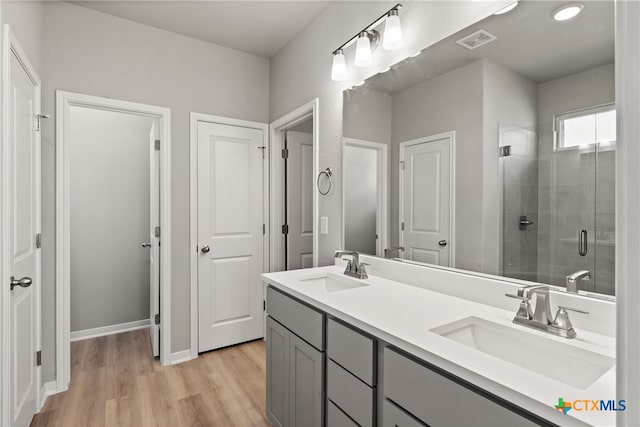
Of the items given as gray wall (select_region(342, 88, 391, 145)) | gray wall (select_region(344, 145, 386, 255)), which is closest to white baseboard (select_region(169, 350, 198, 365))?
gray wall (select_region(344, 145, 386, 255))

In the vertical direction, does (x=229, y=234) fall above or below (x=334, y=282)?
above

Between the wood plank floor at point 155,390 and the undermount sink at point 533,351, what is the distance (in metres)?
1.38

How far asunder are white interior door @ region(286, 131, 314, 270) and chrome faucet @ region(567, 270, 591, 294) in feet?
7.57

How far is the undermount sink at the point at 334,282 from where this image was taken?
1889 mm

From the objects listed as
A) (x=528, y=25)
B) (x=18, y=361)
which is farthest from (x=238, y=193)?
(x=528, y=25)

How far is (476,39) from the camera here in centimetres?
143

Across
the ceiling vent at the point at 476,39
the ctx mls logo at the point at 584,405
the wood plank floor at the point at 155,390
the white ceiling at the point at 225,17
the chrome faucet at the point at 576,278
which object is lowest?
the wood plank floor at the point at 155,390

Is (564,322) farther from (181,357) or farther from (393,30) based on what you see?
(181,357)

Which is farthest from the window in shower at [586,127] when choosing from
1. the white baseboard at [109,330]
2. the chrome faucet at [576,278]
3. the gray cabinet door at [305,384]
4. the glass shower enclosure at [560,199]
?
the white baseboard at [109,330]

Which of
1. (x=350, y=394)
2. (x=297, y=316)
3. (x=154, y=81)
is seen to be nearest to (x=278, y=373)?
(x=297, y=316)

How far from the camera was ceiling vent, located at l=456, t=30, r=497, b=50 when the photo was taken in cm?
139

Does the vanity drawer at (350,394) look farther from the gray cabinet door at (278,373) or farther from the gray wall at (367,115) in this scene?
the gray wall at (367,115)

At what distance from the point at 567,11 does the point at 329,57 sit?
4.87ft

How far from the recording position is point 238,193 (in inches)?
119
